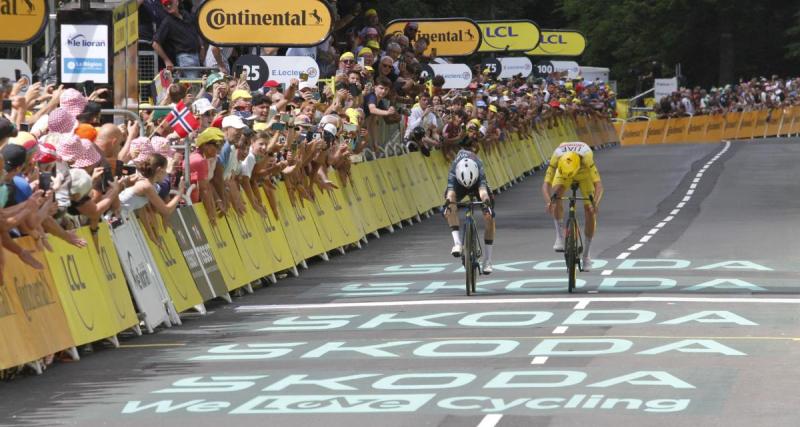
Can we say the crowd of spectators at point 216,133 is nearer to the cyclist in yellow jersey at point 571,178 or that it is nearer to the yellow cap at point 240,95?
→ the yellow cap at point 240,95

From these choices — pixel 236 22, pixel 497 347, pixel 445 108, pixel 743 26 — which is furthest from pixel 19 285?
pixel 743 26

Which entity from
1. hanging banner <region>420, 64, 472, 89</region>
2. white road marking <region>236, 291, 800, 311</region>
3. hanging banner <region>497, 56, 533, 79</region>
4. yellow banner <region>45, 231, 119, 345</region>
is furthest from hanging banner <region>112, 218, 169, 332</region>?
hanging banner <region>497, 56, 533, 79</region>

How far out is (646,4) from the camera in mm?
94500

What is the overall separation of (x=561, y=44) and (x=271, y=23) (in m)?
34.1

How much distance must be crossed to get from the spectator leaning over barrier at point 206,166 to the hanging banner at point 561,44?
40.0m

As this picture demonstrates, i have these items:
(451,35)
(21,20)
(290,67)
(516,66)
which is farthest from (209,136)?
(516,66)

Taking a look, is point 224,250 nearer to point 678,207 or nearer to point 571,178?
point 571,178

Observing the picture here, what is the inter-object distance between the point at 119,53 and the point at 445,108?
16.4 metres

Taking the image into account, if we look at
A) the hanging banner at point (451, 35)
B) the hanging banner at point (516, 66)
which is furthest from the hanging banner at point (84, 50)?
the hanging banner at point (516, 66)

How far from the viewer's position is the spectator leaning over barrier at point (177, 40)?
2623cm

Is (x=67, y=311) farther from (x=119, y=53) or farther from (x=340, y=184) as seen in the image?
(x=340, y=184)

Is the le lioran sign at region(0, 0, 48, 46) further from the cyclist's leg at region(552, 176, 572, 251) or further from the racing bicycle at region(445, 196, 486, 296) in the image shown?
the cyclist's leg at region(552, 176, 572, 251)

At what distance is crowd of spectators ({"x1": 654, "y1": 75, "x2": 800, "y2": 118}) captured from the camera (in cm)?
7369

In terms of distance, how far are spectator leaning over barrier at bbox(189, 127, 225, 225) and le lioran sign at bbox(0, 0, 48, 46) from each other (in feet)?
7.97
